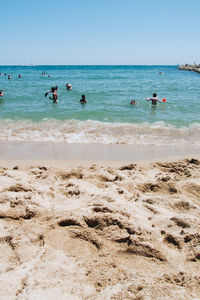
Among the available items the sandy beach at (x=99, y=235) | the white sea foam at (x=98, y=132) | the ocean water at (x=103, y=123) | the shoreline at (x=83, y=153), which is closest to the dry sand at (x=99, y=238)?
the sandy beach at (x=99, y=235)

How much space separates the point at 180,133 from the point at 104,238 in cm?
666

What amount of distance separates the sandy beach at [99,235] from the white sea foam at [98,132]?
3.21m

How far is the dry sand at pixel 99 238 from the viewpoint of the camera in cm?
208

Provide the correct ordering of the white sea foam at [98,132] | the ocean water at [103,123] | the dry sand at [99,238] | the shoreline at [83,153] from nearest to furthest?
the dry sand at [99,238] < the shoreline at [83,153] < the white sea foam at [98,132] < the ocean water at [103,123]

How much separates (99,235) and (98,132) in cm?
601

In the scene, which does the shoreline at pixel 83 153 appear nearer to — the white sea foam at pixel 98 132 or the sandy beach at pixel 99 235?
the white sea foam at pixel 98 132

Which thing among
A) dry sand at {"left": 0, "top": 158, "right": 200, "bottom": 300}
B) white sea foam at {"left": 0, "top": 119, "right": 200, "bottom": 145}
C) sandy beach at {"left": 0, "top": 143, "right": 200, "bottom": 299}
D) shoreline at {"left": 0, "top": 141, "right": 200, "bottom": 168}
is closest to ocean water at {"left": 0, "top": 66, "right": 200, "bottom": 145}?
white sea foam at {"left": 0, "top": 119, "right": 200, "bottom": 145}

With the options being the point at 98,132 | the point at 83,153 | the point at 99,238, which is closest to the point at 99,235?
the point at 99,238

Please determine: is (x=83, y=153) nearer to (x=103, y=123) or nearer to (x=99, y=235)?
(x=103, y=123)

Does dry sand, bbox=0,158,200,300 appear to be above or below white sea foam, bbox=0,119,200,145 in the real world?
below

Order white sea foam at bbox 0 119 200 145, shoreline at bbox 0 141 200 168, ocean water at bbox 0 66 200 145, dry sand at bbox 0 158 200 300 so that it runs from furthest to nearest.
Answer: ocean water at bbox 0 66 200 145 → white sea foam at bbox 0 119 200 145 → shoreline at bbox 0 141 200 168 → dry sand at bbox 0 158 200 300

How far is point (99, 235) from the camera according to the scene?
2.77 metres

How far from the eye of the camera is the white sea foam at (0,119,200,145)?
7809 millimetres

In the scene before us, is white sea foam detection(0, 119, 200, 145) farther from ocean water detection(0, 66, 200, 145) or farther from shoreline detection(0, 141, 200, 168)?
shoreline detection(0, 141, 200, 168)
